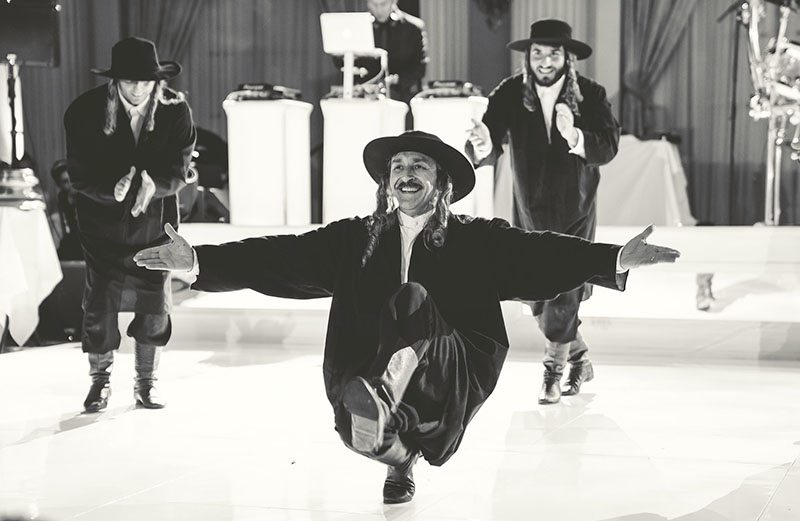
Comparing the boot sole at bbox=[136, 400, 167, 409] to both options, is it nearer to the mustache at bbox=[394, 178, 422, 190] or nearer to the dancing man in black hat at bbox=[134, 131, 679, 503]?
the dancing man in black hat at bbox=[134, 131, 679, 503]

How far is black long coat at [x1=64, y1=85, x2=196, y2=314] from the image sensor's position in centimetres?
477

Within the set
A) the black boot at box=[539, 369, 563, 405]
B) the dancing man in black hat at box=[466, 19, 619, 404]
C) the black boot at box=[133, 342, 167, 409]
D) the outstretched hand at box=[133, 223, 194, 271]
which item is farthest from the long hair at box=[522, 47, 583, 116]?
the outstretched hand at box=[133, 223, 194, 271]

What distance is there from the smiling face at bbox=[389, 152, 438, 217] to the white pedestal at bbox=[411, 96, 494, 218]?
3.89m

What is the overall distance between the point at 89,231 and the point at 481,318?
227 cm

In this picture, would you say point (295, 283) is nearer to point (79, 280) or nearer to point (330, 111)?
point (330, 111)

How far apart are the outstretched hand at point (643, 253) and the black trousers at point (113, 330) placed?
250cm

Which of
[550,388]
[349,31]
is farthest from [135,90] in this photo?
[349,31]

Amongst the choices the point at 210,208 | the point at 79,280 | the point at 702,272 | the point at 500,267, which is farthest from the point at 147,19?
the point at 500,267

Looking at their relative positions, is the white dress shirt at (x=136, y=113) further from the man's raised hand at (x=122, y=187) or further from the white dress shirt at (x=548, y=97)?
the white dress shirt at (x=548, y=97)

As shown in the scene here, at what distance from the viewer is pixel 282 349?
23.2 feet

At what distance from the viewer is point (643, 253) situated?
303cm

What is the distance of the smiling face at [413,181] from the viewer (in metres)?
3.22

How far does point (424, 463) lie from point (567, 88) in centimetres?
211

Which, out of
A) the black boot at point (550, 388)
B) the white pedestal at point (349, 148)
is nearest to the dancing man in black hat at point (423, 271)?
the black boot at point (550, 388)
